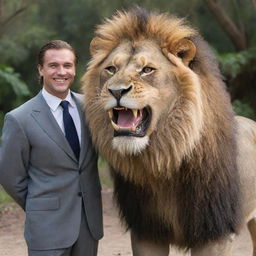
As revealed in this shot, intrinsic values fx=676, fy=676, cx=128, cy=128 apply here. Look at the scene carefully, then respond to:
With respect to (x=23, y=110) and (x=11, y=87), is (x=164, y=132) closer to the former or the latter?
(x=23, y=110)

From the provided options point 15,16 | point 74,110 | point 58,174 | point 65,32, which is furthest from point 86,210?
point 65,32

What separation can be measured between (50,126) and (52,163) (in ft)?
0.76

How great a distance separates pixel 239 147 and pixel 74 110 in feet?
4.09

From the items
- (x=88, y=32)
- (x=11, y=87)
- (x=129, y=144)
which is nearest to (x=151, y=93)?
(x=129, y=144)

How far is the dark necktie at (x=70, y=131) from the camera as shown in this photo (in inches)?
168

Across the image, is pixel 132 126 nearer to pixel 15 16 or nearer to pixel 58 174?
pixel 58 174

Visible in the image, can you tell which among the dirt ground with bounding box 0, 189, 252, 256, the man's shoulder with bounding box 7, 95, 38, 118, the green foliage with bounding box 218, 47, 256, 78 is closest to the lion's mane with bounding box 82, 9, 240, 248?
the man's shoulder with bounding box 7, 95, 38, 118

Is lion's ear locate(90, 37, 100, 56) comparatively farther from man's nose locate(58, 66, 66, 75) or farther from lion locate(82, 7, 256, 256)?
man's nose locate(58, 66, 66, 75)

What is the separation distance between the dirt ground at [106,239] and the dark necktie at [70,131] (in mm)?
2121

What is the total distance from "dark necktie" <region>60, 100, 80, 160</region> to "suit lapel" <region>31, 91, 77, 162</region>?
0.05m

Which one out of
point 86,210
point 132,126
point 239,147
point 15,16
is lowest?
point 15,16

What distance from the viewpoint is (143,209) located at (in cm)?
438

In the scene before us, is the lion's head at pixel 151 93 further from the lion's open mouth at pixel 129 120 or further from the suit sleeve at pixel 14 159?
the suit sleeve at pixel 14 159

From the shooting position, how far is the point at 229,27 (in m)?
12.0
